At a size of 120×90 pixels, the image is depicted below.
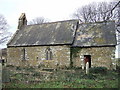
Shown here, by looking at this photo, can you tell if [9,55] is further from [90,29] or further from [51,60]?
[90,29]

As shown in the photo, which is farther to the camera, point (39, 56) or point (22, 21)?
point (22, 21)

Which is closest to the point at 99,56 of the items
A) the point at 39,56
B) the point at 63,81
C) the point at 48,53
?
the point at 48,53

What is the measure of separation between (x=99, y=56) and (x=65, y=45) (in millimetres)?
5199

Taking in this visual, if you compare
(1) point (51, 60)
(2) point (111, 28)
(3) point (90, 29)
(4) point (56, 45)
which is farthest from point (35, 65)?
(2) point (111, 28)

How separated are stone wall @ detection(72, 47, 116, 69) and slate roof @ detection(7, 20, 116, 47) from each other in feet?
2.46

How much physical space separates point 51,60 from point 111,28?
33.9 feet

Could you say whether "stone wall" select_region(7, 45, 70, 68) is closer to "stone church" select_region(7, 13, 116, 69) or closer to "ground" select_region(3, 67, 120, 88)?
"stone church" select_region(7, 13, 116, 69)

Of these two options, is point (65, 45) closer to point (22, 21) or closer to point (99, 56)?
point (99, 56)

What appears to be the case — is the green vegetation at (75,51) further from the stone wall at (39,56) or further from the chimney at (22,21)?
the chimney at (22,21)

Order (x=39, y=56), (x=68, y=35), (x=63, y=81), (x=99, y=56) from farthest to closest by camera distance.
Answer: (x=39, y=56)
(x=68, y=35)
(x=99, y=56)
(x=63, y=81)

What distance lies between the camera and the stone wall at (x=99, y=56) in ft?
70.9

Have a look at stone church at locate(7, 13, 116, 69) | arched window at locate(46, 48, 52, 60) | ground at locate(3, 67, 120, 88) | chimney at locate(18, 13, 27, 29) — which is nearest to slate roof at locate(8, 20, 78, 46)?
stone church at locate(7, 13, 116, 69)

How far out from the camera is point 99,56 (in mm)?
22203

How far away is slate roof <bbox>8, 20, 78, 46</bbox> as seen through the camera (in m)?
25.4
